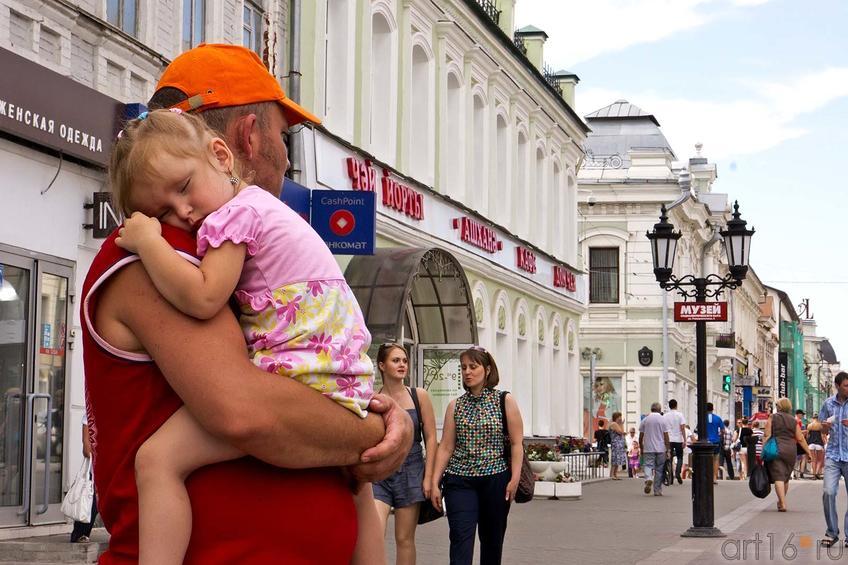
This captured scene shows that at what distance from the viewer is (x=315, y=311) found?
2.99 m

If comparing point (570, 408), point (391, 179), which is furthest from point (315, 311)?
point (570, 408)

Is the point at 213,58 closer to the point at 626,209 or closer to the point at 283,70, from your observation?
the point at 283,70

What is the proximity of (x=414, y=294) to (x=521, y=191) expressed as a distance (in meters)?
10.2

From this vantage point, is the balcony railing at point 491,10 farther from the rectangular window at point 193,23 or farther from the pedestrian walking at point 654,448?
Result: the rectangular window at point 193,23

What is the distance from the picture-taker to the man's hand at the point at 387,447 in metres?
3.08

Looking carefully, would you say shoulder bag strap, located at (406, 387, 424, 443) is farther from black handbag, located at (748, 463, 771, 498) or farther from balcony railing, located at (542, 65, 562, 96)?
balcony railing, located at (542, 65, 562, 96)

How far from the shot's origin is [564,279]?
1583 inches

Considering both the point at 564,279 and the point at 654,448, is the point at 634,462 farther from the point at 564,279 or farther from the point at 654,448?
the point at 654,448

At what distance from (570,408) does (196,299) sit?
38455 mm

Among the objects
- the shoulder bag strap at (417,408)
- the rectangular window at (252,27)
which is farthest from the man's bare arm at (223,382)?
the rectangular window at (252,27)

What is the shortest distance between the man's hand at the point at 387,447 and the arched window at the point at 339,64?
20605 mm

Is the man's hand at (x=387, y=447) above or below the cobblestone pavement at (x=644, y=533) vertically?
above

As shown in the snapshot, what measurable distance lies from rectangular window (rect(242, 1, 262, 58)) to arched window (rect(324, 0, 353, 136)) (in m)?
2.34

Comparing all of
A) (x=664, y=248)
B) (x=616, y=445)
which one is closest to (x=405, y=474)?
(x=664, y=248)
